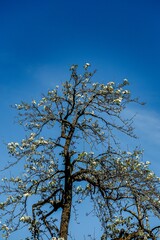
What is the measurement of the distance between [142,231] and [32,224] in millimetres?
5757

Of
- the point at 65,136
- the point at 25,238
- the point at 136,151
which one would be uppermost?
the point at 65,136

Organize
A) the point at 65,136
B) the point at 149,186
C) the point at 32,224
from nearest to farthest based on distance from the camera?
the point at 149,186
the point at 32,224
the point at 65,136

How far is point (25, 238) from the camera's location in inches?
789

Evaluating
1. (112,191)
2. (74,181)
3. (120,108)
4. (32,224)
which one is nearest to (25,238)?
(32,224)

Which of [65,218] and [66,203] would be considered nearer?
[65,218]

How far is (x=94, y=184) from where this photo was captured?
794 inches

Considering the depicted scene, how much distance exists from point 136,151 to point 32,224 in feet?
20.6

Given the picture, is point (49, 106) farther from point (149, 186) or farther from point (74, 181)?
point (149, 186)

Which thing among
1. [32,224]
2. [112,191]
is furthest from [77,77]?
[32,224]

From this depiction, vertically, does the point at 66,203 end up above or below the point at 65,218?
above

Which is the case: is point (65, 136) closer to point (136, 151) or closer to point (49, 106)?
point (49, 106)

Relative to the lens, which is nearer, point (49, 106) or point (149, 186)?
point (149, 186)

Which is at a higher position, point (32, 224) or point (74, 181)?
point (74, 181)

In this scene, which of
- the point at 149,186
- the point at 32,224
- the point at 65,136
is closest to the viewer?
the point at 149,186
